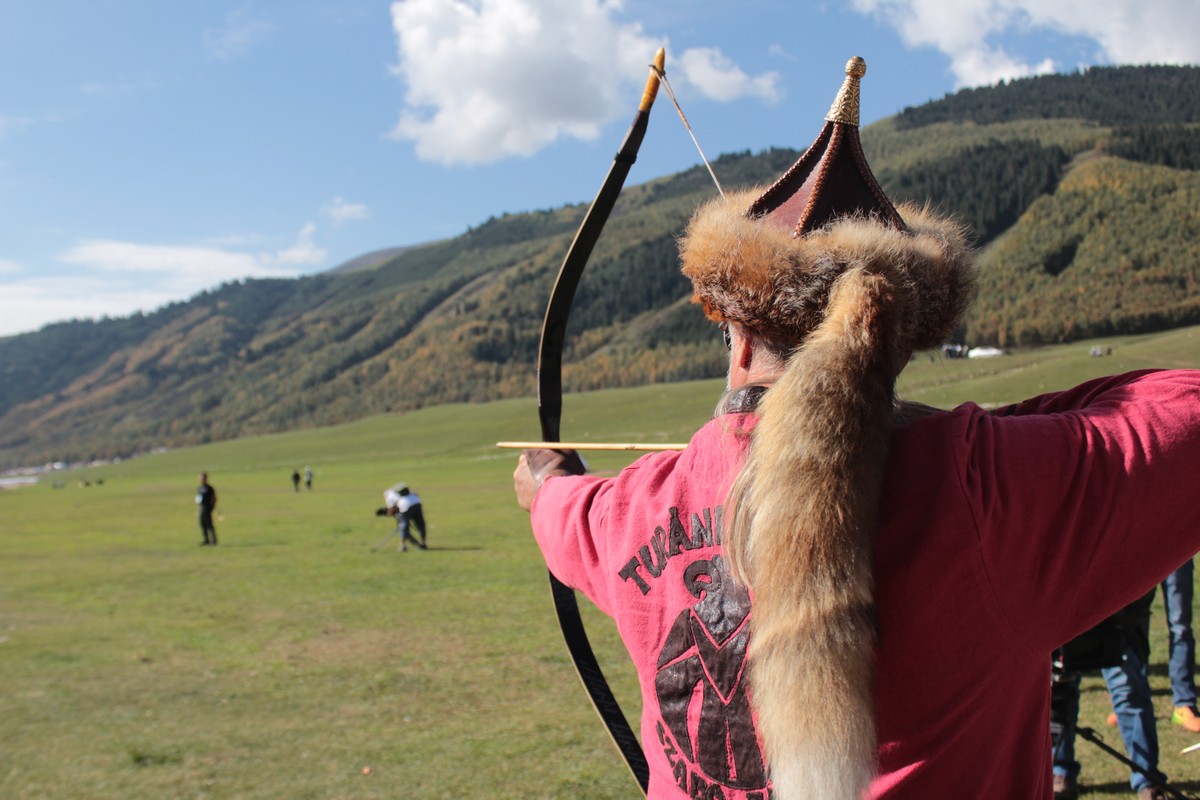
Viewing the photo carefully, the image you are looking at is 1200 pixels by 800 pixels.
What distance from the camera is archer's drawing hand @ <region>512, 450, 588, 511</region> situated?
2.35 meters

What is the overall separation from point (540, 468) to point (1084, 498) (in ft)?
4.32

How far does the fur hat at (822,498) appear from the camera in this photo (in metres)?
1.44

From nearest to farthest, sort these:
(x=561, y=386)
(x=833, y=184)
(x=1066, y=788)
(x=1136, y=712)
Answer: (x=833, y=184)
(x=561, y=386)
(x=1066, y=788)
(x=1136, y=712)

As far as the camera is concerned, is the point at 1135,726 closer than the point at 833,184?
No

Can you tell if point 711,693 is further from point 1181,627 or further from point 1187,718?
point 1187,718

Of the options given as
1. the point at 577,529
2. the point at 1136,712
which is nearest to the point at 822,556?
the point at 577,529

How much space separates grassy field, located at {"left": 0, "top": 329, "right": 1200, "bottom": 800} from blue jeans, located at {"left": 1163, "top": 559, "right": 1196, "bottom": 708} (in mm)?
349

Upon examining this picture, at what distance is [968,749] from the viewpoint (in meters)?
1.57

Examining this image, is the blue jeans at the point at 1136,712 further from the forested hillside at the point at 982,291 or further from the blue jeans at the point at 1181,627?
the forested hillside at the point at 982,291

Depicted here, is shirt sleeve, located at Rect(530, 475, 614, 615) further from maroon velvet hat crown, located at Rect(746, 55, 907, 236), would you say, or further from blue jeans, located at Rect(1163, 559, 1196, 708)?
blue jeans, located at Rect(1163, 559, 1196, 708)

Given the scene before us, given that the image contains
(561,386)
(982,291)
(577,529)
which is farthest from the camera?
(982,291)

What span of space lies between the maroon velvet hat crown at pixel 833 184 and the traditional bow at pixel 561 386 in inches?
27.1

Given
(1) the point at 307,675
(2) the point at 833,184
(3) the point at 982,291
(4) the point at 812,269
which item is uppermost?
(3) the point at 982,291

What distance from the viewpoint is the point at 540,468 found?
239cm
